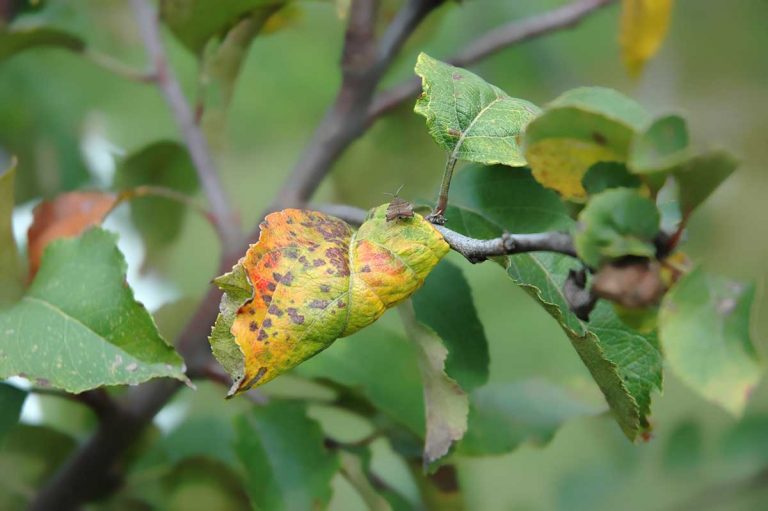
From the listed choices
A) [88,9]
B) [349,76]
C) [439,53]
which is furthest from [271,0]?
[88,9]

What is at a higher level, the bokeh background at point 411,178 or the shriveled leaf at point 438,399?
the shriveled leaf at point 438,399

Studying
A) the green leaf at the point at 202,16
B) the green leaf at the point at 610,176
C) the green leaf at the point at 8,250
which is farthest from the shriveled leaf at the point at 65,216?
the green leaf at the point at 610,176

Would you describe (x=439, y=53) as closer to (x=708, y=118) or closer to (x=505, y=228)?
(x=505, y=228)

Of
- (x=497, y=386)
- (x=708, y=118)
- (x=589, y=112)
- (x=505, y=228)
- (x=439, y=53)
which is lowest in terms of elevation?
(x=708, y=118)

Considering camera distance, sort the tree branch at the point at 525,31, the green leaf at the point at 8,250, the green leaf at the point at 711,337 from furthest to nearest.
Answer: the tree branch at the point at 525,31 → the green leaf at the point at 8,250 → the green leaf at the point at 711,337

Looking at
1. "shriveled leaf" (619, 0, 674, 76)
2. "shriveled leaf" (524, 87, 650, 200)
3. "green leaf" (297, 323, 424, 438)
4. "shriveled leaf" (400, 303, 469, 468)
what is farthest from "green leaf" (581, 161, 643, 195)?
"shriveled leaf" (619, 0, 674, 76)

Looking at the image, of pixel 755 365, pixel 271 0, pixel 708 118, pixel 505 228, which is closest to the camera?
pixel 755 365

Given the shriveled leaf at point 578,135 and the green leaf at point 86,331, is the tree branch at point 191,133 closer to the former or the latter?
the green leaf at point 86,331
